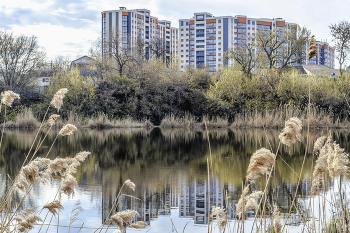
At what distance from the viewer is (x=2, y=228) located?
2.25 metres

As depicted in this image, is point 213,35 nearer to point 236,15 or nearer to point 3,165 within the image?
point 236,15

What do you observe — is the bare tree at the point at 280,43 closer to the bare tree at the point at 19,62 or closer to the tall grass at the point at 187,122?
the tall grass at the point at 187,122

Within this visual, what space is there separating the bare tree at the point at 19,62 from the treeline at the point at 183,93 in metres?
2.55

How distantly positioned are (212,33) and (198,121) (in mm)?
87710

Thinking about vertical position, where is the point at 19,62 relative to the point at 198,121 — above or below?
above

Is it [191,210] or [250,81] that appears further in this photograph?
[250,81]

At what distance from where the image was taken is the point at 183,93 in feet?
86.7

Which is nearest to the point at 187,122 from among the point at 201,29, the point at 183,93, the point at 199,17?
the point at 183,93

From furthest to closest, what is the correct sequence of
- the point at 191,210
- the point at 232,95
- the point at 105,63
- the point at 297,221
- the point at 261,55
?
1. the point at 261,55
2. the point at 105,63
3. the point at 232,95
4. the point at 191,210
5. the point at 297,221

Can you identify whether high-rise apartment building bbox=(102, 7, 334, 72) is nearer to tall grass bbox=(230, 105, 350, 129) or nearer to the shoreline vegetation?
the shoreline vegetation

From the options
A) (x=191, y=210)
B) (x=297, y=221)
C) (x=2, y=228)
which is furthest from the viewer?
(x=191, y=210)

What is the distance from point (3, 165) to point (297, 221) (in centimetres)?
710

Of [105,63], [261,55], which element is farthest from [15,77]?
[261,55]

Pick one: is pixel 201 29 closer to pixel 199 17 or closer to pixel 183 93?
pixel 199 17
